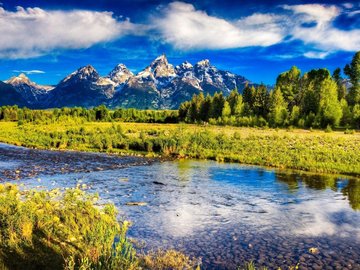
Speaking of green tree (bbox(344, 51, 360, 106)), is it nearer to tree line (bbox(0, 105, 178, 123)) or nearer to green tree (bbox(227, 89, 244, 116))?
green tree (bbox(227, 89, 244, 116))

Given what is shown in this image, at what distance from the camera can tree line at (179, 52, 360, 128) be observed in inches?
3551

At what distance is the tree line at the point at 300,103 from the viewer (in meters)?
90.2

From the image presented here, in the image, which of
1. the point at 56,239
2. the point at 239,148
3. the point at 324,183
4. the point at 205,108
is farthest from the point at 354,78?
the point at 56,239

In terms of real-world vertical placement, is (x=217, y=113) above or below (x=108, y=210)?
above

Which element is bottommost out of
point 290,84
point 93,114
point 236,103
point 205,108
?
point 93,114

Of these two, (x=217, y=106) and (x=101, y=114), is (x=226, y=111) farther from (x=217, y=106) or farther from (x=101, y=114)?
(x=101, y=114)

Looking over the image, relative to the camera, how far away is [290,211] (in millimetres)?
22312

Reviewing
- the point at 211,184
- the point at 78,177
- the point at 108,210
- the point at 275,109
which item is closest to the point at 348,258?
the point at 108,210

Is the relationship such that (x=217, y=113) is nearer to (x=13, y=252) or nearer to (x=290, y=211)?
(x=290, y=211)

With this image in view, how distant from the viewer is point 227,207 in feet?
74.9

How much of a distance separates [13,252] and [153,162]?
107 feet

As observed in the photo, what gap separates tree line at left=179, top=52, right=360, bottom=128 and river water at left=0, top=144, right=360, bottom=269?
56764mm

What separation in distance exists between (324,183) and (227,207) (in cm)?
1473

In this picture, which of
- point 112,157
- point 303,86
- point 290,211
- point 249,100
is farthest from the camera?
point 249,100
